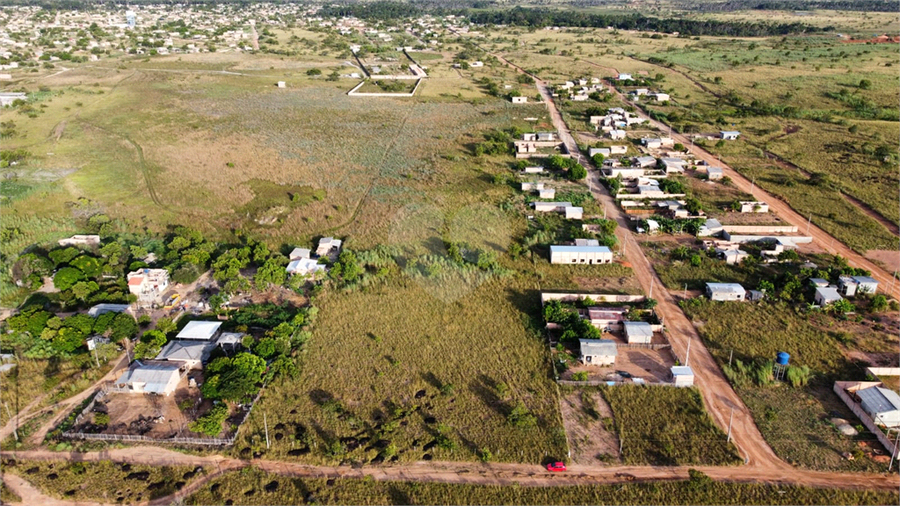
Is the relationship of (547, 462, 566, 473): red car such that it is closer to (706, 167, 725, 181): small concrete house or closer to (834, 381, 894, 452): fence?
(834, 381, 894, 452): fence

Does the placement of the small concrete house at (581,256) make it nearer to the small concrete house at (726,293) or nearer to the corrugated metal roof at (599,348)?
the small concrete house at (726,293)

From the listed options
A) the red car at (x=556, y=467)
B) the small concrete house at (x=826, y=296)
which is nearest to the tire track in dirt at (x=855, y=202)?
the small concrete house at (x=826, y=296)

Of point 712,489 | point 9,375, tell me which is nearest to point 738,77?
point 712,489

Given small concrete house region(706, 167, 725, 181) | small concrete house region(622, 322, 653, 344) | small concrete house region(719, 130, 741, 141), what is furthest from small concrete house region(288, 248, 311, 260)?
small concrete house region(719, 130, 741, 141)

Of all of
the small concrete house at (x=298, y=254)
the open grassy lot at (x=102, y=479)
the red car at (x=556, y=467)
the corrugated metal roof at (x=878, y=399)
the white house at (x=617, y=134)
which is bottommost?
the open grassy lot at (x=102, y=479)

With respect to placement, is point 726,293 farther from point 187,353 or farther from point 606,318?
point 187,353
